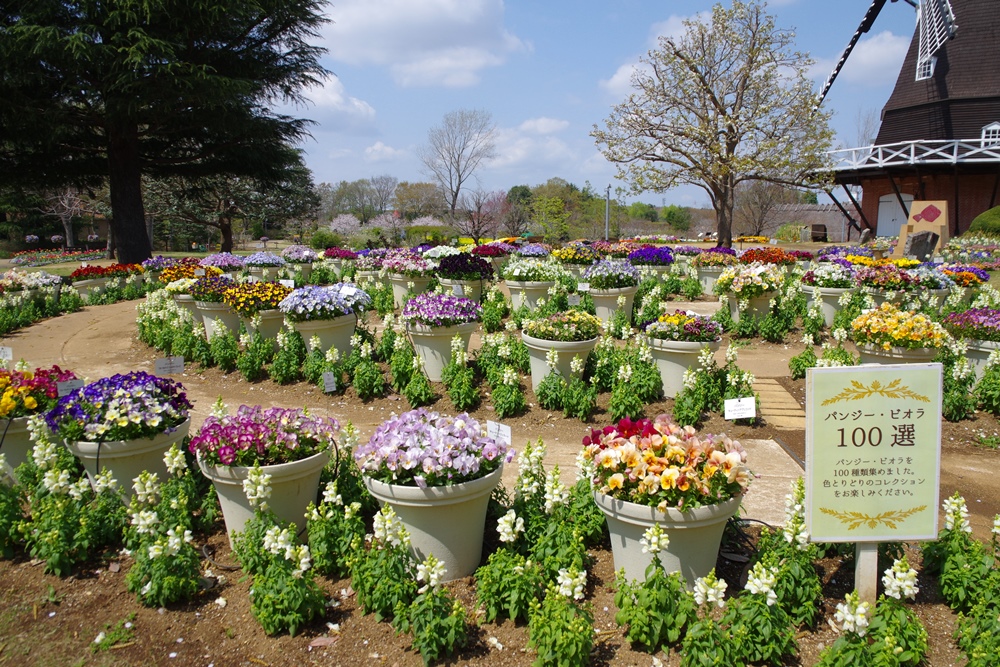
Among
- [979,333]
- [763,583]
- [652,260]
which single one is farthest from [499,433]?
[652,260]

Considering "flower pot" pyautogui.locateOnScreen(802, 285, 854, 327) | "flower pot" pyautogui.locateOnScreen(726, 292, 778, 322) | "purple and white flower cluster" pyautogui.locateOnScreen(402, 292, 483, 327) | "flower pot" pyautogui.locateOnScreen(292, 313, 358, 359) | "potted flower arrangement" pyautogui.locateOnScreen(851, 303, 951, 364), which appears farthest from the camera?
"flower pot" pyautogui.locateOnScreen(802, 285, 854, 327)

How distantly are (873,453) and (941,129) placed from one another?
37407 millimetres

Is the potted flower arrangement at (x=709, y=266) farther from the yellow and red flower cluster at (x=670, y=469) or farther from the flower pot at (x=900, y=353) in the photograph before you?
the yellow and red flower cluster at (x=670, y=469)

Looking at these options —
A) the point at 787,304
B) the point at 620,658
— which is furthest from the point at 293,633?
the point at 787,304

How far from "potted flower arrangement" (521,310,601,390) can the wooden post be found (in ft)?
12.6

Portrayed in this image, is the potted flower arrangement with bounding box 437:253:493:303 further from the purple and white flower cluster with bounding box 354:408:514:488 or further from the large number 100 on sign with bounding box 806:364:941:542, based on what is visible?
the large number 100 on sign with bounding box 806:364:941:542

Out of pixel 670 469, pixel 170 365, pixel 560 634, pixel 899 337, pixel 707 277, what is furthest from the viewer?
pixel 707 277

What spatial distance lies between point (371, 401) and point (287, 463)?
3.52m

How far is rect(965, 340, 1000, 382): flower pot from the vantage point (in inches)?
281

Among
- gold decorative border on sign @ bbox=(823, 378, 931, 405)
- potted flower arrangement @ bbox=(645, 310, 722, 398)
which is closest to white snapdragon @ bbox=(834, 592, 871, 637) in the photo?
gold decorative border on sign @ bbox=(823, 378, 931, 405)

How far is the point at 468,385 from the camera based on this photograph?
689cm

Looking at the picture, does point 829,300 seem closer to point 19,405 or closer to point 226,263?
point 19,405

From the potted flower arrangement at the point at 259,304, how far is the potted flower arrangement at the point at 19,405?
3.32m

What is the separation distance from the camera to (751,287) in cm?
969
